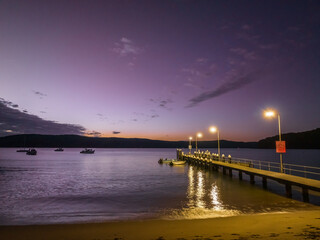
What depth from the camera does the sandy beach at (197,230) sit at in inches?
395

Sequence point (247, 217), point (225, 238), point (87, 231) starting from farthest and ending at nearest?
point (247, 217)
point (87, 231)
point (225, 238)

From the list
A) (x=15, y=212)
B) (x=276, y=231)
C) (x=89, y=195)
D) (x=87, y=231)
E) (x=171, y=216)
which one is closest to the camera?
(x=276, y=231)

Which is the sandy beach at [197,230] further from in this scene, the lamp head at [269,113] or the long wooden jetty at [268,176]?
the lamp head at [269,113]

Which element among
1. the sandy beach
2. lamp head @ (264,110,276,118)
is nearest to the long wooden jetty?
the sandy beach

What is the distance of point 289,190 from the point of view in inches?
810

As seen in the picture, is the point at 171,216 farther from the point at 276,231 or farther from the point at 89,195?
the point at 89,195

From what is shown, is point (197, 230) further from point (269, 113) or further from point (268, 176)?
point (269, 113)

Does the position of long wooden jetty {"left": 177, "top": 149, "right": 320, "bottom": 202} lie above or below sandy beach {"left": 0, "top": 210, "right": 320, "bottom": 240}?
above

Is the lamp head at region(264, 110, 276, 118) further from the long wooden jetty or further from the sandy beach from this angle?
the sandy beach

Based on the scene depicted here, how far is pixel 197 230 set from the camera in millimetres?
11023

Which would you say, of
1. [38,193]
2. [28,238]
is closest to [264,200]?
[28,238]

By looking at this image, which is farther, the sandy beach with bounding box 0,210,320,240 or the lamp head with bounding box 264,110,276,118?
the lamp head with bounding box 264,110,276,118

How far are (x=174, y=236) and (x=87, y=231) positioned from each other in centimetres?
430

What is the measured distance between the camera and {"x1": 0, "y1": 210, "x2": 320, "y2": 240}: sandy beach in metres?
10.0
